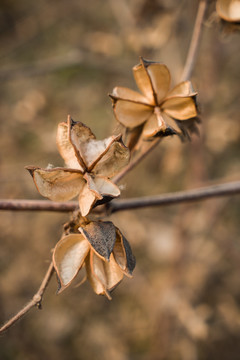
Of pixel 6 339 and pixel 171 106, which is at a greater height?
pixel 171 106

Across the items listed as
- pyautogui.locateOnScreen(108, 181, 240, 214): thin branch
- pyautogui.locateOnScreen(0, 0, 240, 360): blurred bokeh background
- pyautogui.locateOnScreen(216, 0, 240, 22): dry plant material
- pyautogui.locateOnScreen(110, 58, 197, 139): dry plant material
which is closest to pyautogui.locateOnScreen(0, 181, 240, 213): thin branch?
pyautogui.locateOnScreen(108, 181, 240, 214): thin branch

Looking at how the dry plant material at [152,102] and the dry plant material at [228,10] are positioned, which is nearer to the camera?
the dry plant material at [152,102]

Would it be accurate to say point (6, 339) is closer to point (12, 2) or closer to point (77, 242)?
point (77, 242)

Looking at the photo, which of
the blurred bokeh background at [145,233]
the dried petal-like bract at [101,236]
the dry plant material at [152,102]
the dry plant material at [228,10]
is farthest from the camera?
the blurred bokeh background at [145,233]

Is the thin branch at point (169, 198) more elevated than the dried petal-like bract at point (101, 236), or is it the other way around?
the dried petal-like bract at point (101, 236)

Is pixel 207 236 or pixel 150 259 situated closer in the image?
pixel 207 236

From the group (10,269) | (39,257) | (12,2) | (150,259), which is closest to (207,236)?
(150,259)

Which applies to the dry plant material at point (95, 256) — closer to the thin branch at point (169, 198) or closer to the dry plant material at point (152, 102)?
the thin branch at point (169, 198)

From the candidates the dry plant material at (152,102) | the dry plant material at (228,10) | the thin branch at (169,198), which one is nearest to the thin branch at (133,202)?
the thin branch at (169,198)
